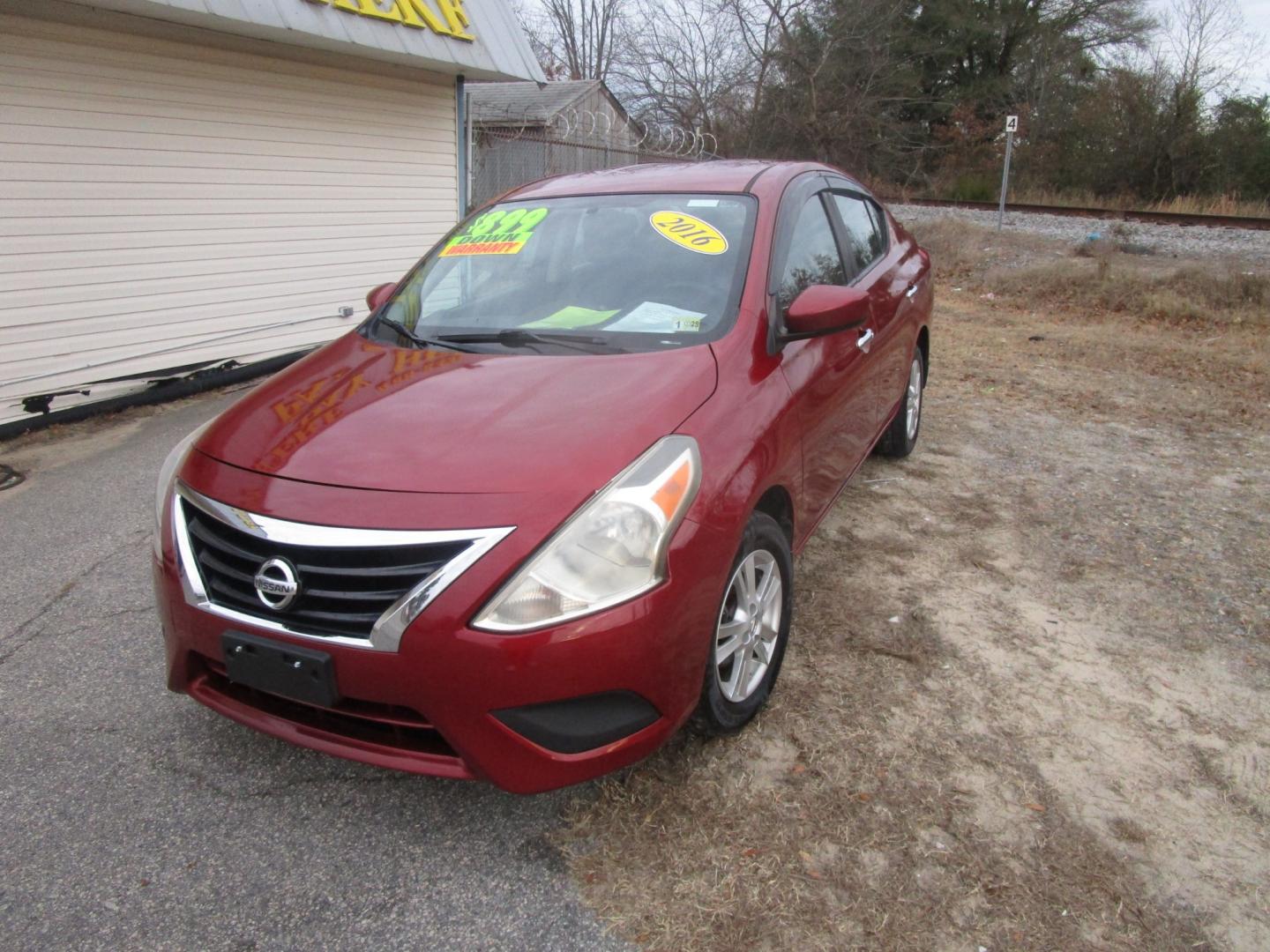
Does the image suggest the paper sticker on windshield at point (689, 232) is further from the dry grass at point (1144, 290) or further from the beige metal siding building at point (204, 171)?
the dry grass at point (1144, 290)

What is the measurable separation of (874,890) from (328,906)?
51.9 inches

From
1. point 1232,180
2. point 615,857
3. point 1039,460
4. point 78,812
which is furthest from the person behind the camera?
point 1232,180

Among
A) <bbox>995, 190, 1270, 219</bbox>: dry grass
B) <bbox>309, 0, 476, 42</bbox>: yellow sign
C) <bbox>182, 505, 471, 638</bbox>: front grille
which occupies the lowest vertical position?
<bbox>182, 505, 471, 638</bbox>: front grille

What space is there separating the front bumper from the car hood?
13 centimetres

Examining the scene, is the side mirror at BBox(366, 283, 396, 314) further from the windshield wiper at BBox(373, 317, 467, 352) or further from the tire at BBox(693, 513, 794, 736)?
the tire at BBox(693, 513, 794, 736)

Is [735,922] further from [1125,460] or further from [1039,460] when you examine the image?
[1125,460]

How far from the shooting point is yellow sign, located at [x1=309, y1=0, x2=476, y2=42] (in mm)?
7008

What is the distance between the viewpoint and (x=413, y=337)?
10.1 feet

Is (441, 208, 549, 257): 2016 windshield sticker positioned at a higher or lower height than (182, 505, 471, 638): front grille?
higher

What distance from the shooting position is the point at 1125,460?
17.5ft

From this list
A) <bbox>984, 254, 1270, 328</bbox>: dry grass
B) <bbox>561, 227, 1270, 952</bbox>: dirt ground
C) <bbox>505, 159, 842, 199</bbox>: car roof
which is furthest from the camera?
<bbox>984, 254, 1270, 328</bbox>: dry grass

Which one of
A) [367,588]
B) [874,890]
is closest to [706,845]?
[874,890]

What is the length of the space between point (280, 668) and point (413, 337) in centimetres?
138

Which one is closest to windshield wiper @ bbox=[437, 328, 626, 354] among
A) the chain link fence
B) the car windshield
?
the car windshield
